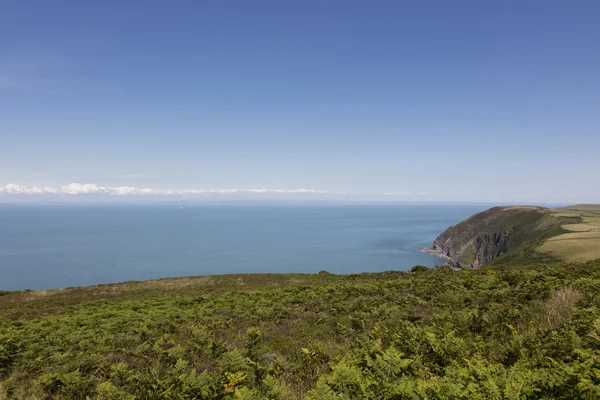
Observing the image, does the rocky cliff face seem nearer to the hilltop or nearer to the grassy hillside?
the hilltop

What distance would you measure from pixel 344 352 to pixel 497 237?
192 m

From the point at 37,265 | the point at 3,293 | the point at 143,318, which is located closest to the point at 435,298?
the point at 143,318

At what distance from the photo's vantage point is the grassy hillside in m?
5.33

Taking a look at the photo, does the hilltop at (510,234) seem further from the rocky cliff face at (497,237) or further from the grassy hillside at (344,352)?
the grassy hillside at (344,352)

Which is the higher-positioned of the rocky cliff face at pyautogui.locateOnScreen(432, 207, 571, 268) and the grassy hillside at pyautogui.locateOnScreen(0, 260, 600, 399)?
the grassy hillside at pyautogui.locateOnScreen(0, 260, 600, 399)

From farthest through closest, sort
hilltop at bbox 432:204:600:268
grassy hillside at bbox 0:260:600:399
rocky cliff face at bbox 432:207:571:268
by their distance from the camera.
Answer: rocky cliff face at bbox 432:207:571:268 < hilltop at bbox 432:204:600:268 < grassy hillside at bbox 0:260:600:399

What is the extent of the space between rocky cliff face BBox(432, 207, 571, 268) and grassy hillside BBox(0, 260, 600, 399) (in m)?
154

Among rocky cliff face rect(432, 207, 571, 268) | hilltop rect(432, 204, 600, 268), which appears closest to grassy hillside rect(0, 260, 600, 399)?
hilltop rect(432, 204, 600, 268)

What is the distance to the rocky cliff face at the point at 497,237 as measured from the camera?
5704 inches

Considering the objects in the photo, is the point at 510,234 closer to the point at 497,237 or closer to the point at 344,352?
the point at 497,237

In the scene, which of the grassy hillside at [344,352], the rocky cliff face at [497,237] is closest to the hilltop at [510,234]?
the rocky cliff face at [497,237]

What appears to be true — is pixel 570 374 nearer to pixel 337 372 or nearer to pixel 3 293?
pixel 337 372

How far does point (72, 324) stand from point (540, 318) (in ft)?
73.3

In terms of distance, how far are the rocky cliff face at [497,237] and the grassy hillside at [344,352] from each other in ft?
506
